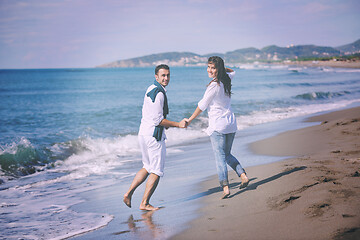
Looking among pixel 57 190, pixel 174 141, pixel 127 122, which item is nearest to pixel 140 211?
pixel 57 190

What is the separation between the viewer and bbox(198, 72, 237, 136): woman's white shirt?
15.4 ft

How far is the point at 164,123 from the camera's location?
180 inches

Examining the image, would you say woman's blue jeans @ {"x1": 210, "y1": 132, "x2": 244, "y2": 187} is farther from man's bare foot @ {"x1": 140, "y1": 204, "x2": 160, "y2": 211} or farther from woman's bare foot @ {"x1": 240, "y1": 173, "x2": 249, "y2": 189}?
man's bare foot @ {"x1": 140, "y1": 204, "x2": 160, "y2": 211}

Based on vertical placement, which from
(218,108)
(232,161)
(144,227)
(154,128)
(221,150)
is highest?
(218,108)

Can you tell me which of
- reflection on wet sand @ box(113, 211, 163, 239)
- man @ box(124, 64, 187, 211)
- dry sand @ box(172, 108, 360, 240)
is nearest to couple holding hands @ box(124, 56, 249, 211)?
man @ box(124, 64, 187, 211)

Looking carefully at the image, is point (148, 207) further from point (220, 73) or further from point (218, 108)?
point (220, 73)

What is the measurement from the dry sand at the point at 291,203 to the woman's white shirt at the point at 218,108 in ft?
3.06

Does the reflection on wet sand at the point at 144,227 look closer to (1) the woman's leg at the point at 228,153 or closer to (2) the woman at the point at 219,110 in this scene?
(2) the woman at the point at 219,110

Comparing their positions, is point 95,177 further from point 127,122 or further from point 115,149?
point 127,122

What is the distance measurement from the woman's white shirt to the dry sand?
0.93 meters

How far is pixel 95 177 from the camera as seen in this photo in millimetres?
7590

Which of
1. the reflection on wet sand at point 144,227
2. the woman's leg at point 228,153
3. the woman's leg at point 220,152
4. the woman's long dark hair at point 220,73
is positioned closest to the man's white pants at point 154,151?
the reflection on wet sand at point 144,227

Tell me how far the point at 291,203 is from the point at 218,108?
1.61 metres

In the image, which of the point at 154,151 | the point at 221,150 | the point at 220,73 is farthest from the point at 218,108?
the point at 154,151
